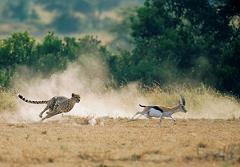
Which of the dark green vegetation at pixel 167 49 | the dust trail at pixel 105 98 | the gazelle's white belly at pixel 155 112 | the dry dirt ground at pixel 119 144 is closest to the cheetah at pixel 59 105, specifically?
the dry dirt ground at pixel 119 144

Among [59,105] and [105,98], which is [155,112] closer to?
[59,105]

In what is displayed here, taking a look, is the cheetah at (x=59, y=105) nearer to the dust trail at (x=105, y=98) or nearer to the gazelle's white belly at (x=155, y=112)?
the dust trail at (x=105, y=98)

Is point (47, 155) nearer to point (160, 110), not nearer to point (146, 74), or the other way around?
Result: point (160, 110)

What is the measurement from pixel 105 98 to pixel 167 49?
9.55 metres

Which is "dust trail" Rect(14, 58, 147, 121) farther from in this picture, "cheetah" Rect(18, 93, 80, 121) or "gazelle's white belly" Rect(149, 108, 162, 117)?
"gazelle's white belly" Rect(149, 108, 162, 117)

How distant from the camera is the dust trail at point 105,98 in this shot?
2644 centimetres

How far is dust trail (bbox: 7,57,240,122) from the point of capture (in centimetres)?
2644

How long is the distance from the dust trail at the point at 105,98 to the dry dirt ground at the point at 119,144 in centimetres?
376

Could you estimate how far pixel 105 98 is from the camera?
97.8ft

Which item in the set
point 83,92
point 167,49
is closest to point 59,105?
point 83,92

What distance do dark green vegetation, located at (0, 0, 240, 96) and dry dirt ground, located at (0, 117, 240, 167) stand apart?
571 inches

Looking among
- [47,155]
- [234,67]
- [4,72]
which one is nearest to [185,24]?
[234,67]

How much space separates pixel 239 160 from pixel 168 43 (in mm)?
24483

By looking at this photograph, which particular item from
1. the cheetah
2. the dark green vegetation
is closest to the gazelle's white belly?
the cheetah
